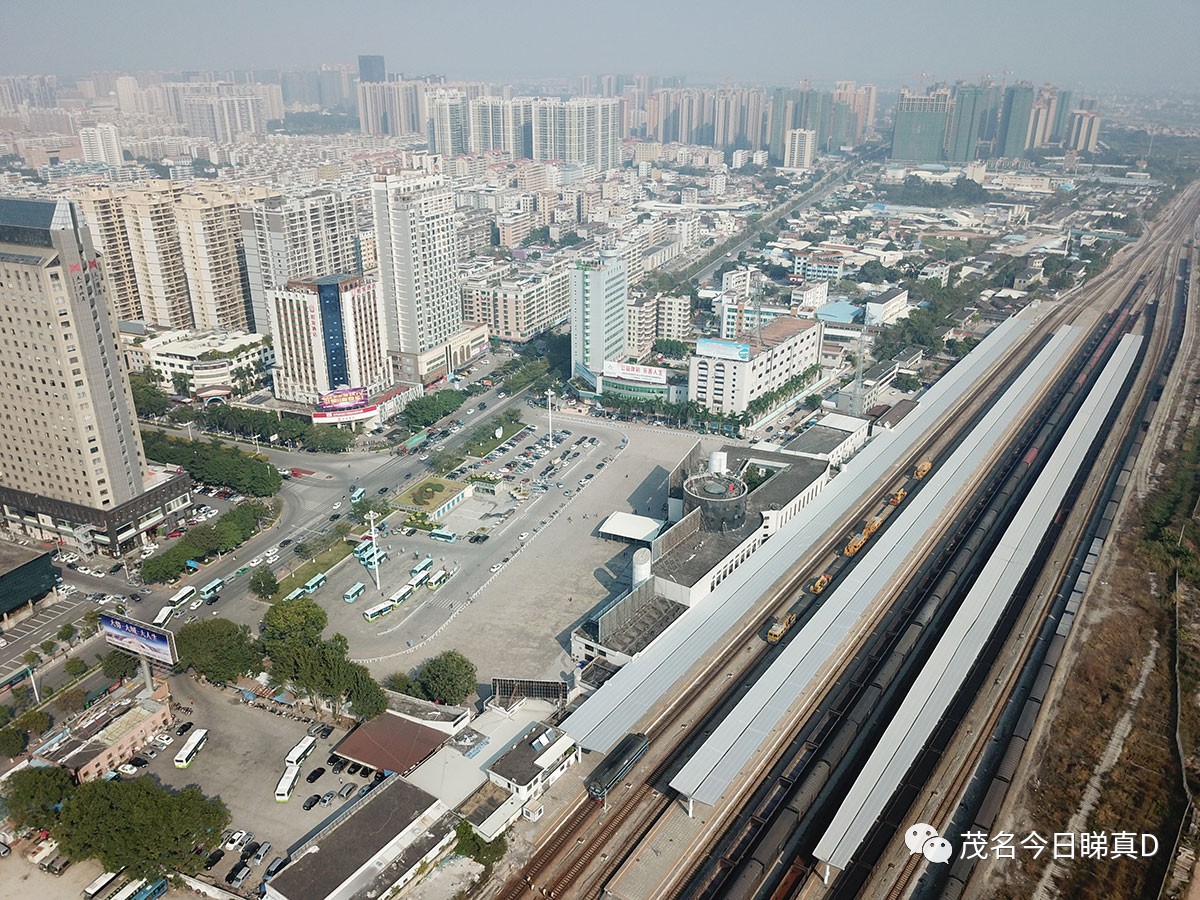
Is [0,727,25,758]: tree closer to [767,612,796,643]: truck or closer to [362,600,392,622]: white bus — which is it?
[362,600,392,622]: white bus

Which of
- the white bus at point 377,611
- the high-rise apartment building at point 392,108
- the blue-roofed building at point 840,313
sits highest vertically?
the high-rise apartment building at point 392,108

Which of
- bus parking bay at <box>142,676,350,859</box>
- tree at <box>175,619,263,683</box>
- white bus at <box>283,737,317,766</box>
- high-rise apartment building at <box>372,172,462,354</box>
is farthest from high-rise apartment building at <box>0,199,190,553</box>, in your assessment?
high-rise apartment building at <box>372,172,462,354</box>

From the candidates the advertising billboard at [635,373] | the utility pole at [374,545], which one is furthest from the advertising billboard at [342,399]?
the advertising billboard at [635,373]

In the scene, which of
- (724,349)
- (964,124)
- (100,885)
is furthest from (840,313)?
(964,124)

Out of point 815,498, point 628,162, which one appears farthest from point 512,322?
point 628,162

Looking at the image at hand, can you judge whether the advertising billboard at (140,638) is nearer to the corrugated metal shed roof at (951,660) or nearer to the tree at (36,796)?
the tree at (36,796)

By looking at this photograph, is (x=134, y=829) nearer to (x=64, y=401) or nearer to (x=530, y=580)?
(x=530, y=580)
